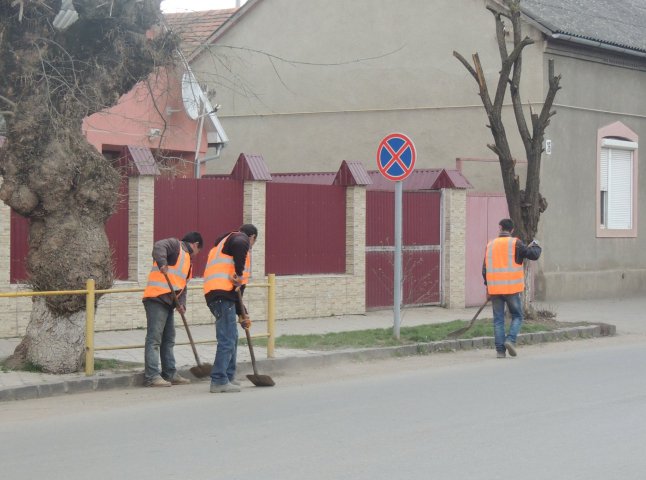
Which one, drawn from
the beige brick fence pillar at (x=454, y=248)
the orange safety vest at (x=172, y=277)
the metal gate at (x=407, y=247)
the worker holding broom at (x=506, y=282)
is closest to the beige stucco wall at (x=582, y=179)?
the beige brick fence pillar at (x=454, y=248)

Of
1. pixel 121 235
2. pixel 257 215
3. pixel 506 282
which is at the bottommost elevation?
pixel 506 282

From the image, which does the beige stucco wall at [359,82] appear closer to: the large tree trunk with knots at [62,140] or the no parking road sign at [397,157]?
the no parking road sign at [397,157]

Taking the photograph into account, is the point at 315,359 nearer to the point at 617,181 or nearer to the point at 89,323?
the point at 89,323

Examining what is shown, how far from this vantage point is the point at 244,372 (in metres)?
12.1

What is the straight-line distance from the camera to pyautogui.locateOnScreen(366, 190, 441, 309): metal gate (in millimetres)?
18781

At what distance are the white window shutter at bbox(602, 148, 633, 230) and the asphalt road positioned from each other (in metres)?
13.0

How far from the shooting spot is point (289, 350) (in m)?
13.3

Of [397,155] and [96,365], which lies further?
[397,155]

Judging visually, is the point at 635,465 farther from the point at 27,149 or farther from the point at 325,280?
the point at 325,280

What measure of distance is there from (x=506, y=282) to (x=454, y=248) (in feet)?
20.4

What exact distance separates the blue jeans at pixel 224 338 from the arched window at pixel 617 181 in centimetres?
1517

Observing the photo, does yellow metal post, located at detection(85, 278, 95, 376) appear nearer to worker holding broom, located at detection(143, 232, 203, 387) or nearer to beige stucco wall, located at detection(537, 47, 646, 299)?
worker holding broom, located at detection(143, 232, 203, 387)

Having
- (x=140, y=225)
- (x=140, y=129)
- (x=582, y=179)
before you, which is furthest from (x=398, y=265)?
(x=582, y=179)

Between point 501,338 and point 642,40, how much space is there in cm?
1424
